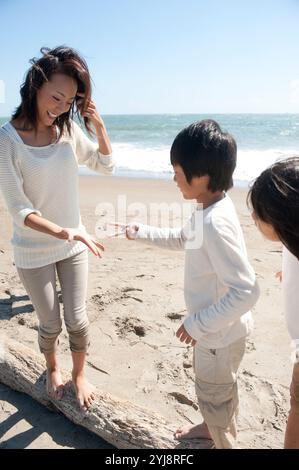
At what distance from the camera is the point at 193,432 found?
2.04 metres

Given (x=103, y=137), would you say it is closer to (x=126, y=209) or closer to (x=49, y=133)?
(x=49, y=133)

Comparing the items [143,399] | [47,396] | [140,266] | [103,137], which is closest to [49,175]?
[103,137]

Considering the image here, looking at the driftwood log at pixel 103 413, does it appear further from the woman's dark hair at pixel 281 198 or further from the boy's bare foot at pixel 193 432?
the woman's dark hair at pixel 281 198

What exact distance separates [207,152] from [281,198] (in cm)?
33

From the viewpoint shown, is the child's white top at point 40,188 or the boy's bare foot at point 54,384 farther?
the boy's bare foot at point 54,384

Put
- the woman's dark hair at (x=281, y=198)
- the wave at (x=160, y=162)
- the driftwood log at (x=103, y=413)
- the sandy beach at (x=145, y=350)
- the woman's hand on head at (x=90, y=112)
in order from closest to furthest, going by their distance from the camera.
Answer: the woman's dark hair at (x=281, y=198), the driftwood log at (x=103, y=413), the woman's hand on head at (x=90, y=112), the sandy beach at (x=145, y=350), the wave at (x=160, y=162)

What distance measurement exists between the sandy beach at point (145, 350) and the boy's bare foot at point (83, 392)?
6.4 inches

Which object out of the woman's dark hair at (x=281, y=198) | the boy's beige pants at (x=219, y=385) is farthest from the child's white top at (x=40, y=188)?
the woman's dark hair at (x=281, y=198)

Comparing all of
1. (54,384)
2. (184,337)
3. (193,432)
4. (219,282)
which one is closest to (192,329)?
(184,337)

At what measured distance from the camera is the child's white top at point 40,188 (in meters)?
1.97

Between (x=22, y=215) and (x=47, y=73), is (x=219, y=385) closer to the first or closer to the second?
(x=22, y=215)

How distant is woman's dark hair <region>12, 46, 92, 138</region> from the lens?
6.45 ft
